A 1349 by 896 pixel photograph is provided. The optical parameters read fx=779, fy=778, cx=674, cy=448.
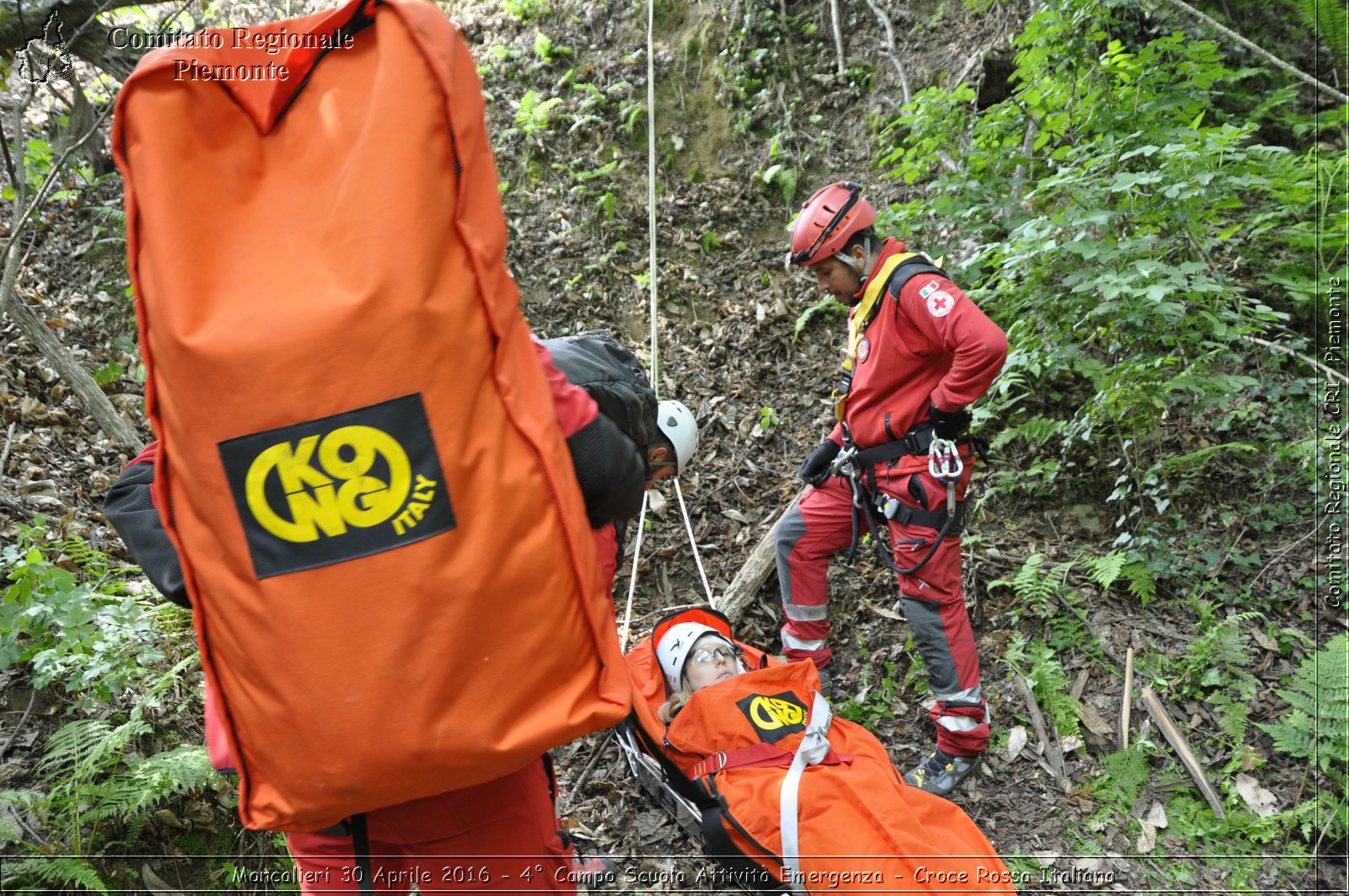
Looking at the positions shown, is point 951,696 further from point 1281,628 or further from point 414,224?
point 414,224

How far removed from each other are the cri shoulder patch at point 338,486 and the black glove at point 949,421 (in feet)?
11.7

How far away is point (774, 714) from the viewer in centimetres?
420

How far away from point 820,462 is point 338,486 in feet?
13.2

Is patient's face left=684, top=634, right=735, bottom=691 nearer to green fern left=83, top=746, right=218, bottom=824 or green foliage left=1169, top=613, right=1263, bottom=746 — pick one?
green fern left=83, top=746, right=218, bottom=824

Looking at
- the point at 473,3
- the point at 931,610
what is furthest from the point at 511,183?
the point at 931,610

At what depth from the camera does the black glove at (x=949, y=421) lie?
4.59 m

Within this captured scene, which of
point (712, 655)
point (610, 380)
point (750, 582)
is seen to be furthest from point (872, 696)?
point (610, 380)

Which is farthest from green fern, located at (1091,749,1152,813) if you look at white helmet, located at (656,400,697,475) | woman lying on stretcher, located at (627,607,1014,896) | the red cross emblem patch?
white helmet, located at (656,400,697,475)

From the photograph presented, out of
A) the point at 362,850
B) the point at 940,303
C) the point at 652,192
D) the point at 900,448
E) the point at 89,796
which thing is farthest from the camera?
the point at 652,192

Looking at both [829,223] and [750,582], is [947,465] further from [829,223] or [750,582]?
[750,582]

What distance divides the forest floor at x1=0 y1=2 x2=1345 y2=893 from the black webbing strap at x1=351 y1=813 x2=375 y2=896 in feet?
5.79

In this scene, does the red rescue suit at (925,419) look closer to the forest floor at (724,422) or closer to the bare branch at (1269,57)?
the forest floor at (724,422)

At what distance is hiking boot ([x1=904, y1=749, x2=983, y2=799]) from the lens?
4.63 meters

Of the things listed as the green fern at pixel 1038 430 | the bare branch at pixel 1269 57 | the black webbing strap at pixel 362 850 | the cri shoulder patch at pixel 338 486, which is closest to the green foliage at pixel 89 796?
the black webbing strap at pixel 362 850
